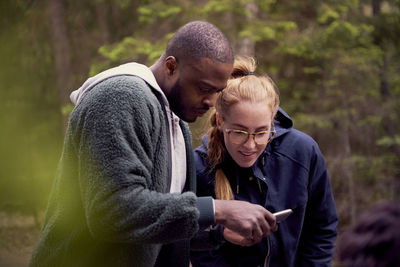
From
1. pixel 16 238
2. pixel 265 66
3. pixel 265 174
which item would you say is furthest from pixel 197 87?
pixel 265 66

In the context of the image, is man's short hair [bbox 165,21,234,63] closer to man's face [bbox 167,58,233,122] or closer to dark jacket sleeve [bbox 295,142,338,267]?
man's face [bbox 167,58,233,122]

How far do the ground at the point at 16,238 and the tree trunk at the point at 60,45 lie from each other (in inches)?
112

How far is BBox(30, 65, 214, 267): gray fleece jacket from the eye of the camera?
1.44 meters

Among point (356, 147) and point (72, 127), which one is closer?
point (72, 127)

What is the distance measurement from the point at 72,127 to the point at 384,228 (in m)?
1.08

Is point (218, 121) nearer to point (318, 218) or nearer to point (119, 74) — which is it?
point (318, 218)

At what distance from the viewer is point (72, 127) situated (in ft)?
5.22

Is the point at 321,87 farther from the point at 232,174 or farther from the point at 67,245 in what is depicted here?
the point at 67,245

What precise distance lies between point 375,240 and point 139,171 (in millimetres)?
757

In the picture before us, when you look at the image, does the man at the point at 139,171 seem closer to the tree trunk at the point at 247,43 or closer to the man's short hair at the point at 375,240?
the man's short hair at the point at 375,240

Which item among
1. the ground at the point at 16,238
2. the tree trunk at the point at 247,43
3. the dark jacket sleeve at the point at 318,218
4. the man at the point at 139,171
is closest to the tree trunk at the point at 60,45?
the ground at the point at 16,238

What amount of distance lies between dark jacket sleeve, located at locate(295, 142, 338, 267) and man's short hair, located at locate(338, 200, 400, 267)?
1040 millimetres

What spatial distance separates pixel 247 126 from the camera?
2186 millimetres

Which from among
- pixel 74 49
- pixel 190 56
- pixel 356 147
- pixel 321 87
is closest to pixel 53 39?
→ pixel 74 49
